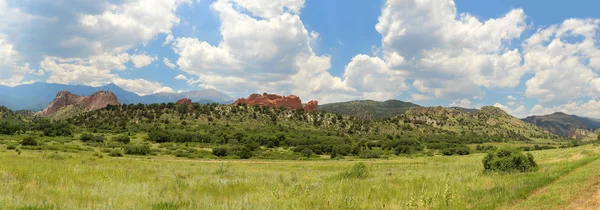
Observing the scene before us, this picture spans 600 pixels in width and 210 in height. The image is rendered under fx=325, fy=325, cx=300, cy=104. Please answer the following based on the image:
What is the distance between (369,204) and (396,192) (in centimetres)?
301

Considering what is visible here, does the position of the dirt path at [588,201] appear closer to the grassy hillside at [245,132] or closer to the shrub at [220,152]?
the grassy hillside at [245,132]

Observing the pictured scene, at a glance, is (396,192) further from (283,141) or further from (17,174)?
(283,141)

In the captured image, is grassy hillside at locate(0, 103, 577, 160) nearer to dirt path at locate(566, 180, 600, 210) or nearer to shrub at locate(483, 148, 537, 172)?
shrub at locate(483, 148, 537, 172)

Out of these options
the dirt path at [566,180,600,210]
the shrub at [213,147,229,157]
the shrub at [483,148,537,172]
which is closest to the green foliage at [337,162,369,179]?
the shrub at [483,148,537,172]

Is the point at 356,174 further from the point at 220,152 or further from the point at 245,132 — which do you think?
the point at 245,132

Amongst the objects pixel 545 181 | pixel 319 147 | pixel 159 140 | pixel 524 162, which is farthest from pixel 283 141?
pixel 545 181

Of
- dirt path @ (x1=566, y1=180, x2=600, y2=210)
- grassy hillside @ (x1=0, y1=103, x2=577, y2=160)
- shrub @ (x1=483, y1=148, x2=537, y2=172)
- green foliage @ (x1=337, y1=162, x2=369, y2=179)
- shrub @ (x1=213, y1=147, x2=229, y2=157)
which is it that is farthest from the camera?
grassy hillside @ (x1=0, y1=103, x2=577, y2=160)

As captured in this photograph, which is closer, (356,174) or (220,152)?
(356,174)

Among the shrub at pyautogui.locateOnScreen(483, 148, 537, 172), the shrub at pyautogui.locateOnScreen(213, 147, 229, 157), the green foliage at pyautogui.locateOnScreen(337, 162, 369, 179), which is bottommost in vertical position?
the shrub at pyautogui.locateOnScreen(213, 147, 229, 157)

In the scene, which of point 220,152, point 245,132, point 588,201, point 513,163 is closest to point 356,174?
point 513,163

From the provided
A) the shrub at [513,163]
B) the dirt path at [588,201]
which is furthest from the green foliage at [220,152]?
the dirt path at [588,201]

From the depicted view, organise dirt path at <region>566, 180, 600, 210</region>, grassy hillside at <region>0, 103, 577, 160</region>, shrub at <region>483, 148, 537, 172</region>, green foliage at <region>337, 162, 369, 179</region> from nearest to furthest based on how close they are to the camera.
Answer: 1. dirt path at <region>566, 180, 600, 210</region>
2. green foliage at <region>337, 162, 369, 179</region>
3. shrub at <region>483, 148, 537, 172</region>
4. grassy hillside at <region>0, 103, 577, 160</region>

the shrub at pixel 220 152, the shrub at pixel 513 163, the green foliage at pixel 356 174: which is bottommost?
the shrub at pixel 220 152

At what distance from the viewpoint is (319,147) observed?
83750 mm
